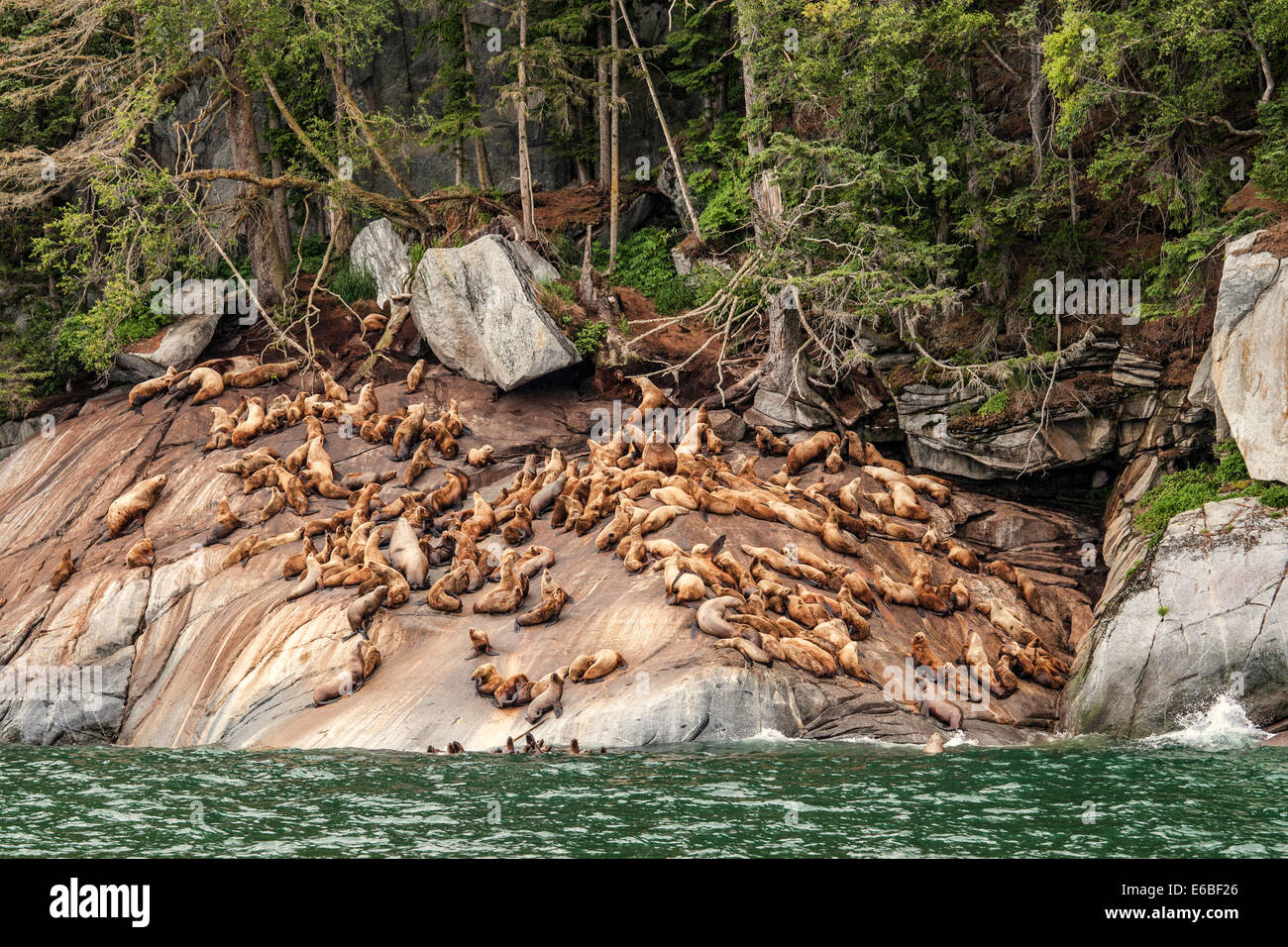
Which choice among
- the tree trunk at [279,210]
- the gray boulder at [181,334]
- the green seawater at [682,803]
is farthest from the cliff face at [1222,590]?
the tree trunk at [279,210]

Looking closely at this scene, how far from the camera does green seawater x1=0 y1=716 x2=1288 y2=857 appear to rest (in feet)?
36.2

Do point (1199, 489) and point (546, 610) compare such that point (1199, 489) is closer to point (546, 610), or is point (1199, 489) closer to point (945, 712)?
point (945, 712)

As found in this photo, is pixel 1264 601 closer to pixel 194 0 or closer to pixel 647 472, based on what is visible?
pixel 647 472

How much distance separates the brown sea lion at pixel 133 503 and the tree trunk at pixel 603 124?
1594cm

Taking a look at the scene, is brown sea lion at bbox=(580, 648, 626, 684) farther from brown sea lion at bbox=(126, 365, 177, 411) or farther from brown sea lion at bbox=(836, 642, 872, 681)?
brown sea lion at bbox=(126, 365, 177, 411)

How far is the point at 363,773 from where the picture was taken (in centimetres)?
1435

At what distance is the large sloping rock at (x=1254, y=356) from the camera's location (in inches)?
723

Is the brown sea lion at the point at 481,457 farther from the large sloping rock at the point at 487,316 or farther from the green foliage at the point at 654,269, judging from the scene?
the green foliage at the point at 654,269

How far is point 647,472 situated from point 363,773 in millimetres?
8975

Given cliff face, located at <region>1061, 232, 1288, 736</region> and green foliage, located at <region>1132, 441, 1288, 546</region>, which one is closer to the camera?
cliff face, located at <region>1061, 232, 1288, 736</region>

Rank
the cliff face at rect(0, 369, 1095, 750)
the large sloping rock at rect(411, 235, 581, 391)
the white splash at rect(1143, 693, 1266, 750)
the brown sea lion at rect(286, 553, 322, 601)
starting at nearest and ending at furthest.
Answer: the white splash at rect(1143, 693, 1266, 750)
the cliff face at rect(0, 369, 1095, 750)
the brown sea lion at rect(286, 553, 322, 601)
the large sloping rock at rect(411, 235, 581, 391)

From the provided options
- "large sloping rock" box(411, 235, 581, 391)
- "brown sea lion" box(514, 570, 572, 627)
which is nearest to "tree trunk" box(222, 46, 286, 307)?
"large sloping rock" box(411, 235, 581, 391)

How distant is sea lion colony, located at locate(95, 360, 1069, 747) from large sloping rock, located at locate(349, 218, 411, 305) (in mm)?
6417

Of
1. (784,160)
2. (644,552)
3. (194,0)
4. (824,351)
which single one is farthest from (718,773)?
A: (194,0)
